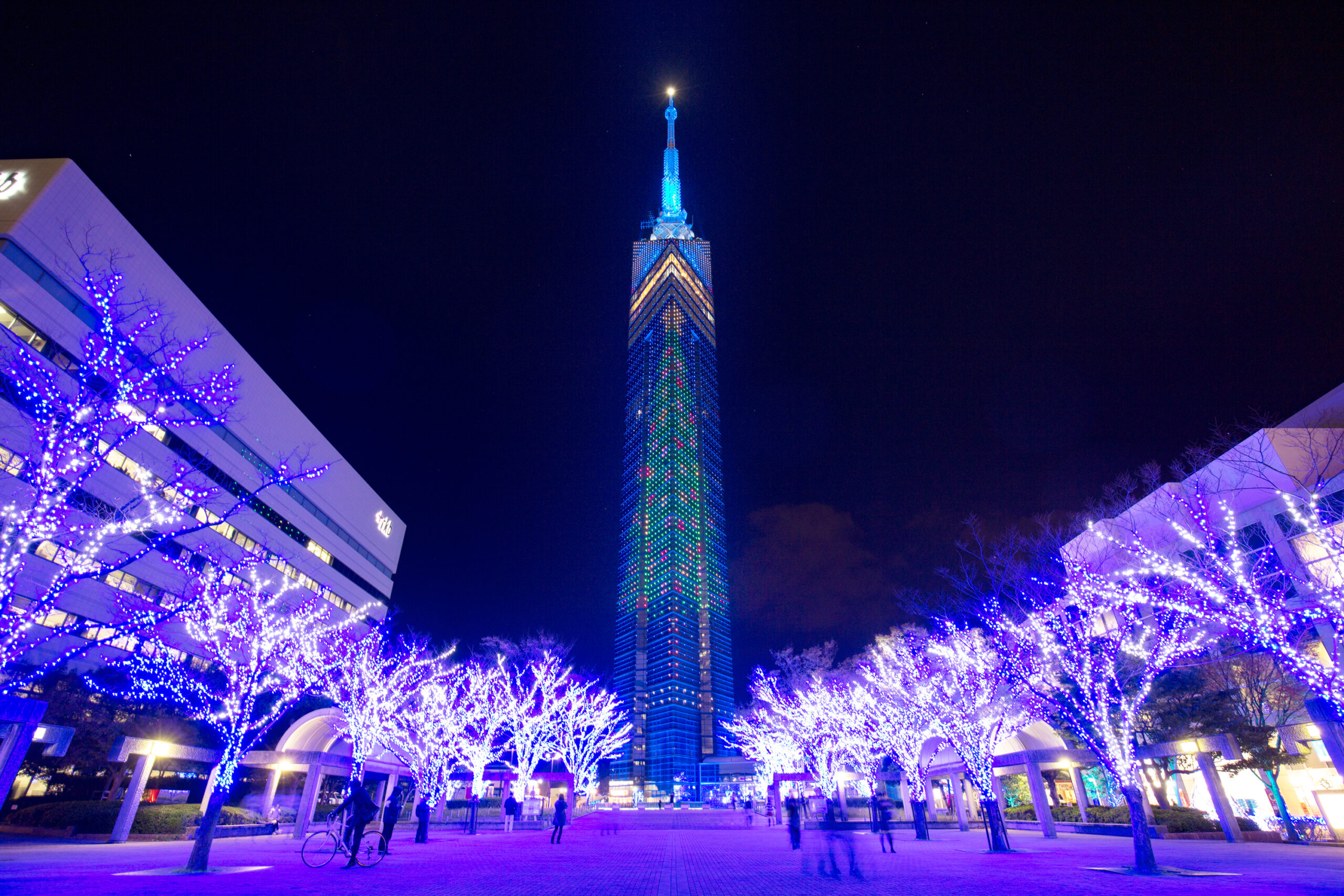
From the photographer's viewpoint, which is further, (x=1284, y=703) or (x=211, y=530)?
(x=211, y=530)

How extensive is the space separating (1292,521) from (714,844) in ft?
100

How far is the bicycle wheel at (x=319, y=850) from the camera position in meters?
13.6

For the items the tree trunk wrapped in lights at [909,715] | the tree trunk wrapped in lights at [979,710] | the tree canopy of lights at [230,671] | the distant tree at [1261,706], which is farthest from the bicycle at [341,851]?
the distant tree at [1261,706]

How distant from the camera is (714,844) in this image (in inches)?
814

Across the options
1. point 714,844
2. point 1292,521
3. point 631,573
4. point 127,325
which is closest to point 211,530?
point 127,325

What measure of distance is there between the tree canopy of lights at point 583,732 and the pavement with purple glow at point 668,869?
16.6 metres

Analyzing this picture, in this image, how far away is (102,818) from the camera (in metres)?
20.7

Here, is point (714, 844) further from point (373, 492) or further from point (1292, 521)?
point (373, 492)

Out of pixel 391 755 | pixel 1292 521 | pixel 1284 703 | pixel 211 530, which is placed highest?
pixel 211 530

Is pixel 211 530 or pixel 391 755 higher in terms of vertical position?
pixel 211 530

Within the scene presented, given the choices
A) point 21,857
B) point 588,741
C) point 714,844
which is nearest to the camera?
point 21,857

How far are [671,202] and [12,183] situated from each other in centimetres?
16320

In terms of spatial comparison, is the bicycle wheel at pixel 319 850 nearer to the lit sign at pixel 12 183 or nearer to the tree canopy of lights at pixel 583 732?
the tree canopy of lights at pixel 583 732

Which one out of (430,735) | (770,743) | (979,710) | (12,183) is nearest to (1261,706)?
(979,710)
